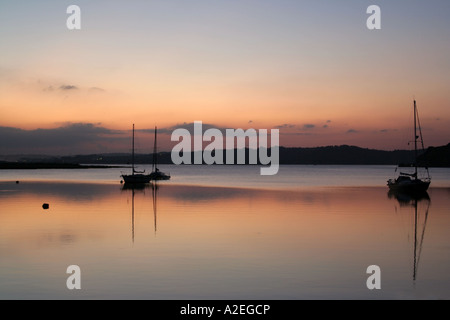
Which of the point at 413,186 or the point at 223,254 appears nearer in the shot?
the point at 223,254

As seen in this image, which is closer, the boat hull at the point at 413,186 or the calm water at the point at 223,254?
the calm water at the point at 223,254

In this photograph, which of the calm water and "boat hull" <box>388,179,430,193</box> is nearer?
the calm water

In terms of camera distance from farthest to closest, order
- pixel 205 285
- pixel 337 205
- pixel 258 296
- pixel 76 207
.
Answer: pixel 337 205, pixel 76 207, pixel 205 285, pixel 258 296

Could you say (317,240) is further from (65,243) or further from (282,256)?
(65,243)

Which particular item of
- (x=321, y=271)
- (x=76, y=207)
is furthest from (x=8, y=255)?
(x=76, y=207)

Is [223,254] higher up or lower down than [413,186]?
higher up

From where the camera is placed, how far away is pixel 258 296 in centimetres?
1310

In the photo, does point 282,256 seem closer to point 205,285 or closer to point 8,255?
point 205,285
